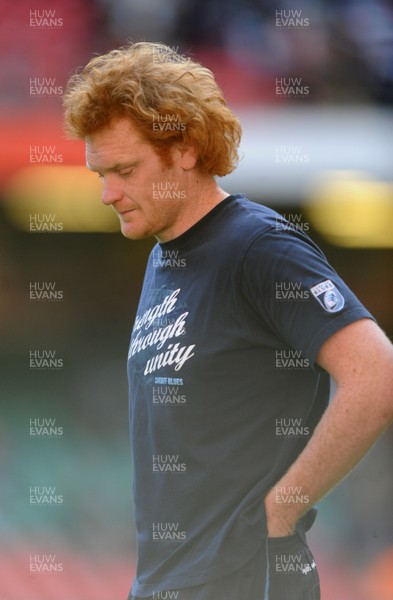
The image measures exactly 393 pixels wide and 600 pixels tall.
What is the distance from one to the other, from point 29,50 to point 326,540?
209 centimetres

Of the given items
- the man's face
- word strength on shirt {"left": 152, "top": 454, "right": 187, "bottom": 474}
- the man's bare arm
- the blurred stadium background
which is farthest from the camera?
the blurred stadium background

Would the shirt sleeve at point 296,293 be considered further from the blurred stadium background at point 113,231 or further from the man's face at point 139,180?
the blurred stadium background at point 113,231

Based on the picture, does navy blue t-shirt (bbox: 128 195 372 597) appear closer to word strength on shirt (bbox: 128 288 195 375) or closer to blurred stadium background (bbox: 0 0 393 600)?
word strength on shirt (bbox: 128 288 195 375)

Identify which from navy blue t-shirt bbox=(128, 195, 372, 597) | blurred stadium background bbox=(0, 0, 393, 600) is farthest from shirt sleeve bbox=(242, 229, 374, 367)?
blurred stadium background bbox=(0, 0, 393, 600)

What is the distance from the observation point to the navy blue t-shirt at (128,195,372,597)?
1489 millimetres

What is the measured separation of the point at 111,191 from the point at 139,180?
0.06m

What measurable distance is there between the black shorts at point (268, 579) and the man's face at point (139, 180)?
0.62m

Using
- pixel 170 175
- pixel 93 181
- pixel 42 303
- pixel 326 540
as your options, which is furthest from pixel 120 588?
pixel 170 175

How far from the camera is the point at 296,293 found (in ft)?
4.81

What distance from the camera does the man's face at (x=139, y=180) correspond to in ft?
5.56

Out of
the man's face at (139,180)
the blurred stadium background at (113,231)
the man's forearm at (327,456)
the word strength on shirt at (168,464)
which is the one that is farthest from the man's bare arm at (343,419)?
the blurred stadium background at (113,231)

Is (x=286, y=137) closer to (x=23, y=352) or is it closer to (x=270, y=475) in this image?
(x=23, y=352)

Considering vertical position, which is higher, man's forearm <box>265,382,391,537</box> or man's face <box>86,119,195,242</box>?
man's face <box>86,119,195,242</box>

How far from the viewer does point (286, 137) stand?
3.10 m
